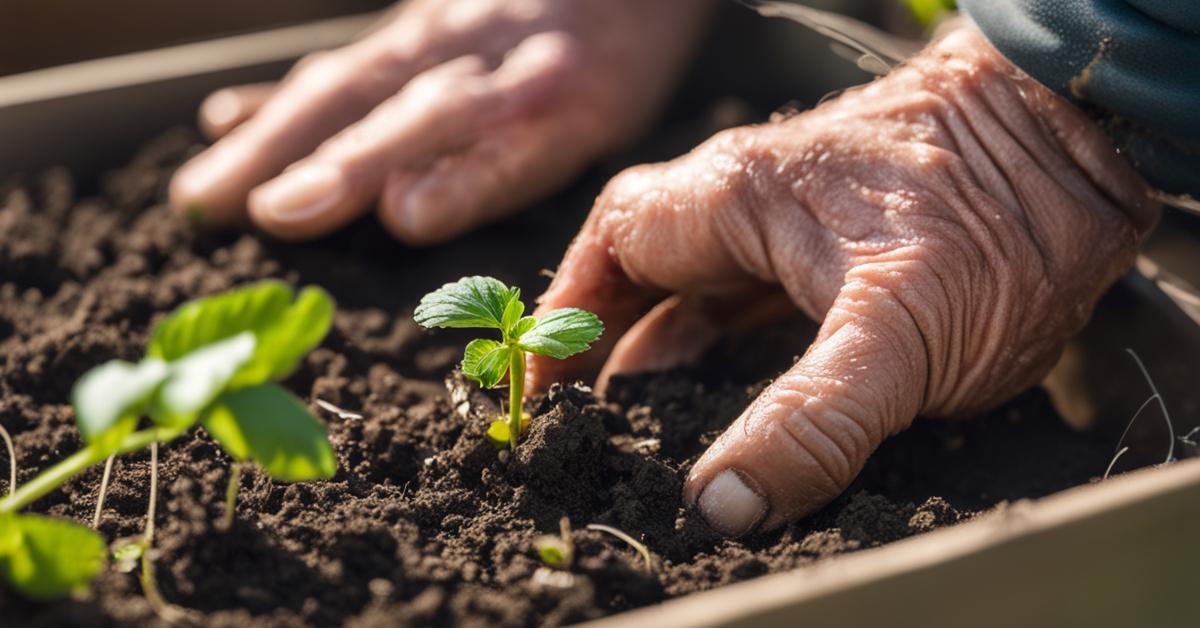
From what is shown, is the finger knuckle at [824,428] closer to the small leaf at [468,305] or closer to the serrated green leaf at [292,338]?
the small leaf at [468,305]

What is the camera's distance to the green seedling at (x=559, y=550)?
1035 mm

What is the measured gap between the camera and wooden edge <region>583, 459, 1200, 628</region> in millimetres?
824

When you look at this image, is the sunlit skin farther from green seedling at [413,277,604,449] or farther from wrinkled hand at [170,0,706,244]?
green seedling at [413,277,604,449]

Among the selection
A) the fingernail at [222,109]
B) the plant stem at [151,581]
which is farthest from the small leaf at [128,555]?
the fingernail at [222,109]

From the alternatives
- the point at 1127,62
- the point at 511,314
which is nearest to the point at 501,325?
the point at 511,314

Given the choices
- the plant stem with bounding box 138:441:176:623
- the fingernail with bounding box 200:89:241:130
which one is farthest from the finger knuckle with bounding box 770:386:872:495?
the fingernail with bounding box 200:89:241:130

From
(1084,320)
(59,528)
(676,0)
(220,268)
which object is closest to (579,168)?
(676,0)

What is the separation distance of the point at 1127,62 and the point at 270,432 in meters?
1.00

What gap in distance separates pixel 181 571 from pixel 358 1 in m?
2.32

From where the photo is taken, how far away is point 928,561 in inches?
33.4

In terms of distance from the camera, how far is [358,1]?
3.05 meters

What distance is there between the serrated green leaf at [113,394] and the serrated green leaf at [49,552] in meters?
0.11

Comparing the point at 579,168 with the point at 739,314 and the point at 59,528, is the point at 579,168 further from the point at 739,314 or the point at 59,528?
the point at 59,528

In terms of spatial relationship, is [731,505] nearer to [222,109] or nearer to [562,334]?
[562,334]
